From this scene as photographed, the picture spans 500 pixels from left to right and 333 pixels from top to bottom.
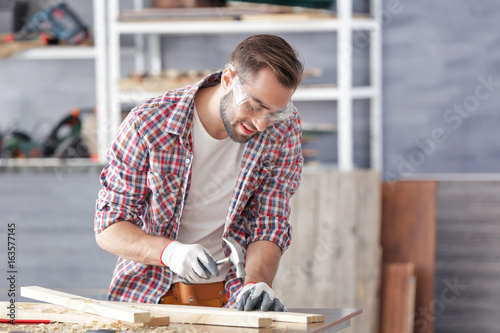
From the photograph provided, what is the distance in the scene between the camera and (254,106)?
1.90 meters

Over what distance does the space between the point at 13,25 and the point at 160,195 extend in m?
2.65

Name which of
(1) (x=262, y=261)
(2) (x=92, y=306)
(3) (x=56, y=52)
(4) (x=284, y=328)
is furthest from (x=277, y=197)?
(3) (x=56, y=52)

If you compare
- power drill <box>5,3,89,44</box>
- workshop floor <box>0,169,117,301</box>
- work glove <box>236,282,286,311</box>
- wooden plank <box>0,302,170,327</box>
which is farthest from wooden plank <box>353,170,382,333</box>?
wooden plank <box>0,302,170,327</box>

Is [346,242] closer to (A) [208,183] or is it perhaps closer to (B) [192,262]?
(A) [208,183]

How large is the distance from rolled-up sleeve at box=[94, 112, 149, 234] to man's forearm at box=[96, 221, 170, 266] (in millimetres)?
27

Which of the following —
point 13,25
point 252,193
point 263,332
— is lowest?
point 263,332

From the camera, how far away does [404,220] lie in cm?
389

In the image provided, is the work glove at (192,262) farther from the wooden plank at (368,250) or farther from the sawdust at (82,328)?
the wooden plank at (368,250)

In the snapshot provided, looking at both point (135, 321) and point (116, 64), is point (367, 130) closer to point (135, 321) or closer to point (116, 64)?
point (116, 64)

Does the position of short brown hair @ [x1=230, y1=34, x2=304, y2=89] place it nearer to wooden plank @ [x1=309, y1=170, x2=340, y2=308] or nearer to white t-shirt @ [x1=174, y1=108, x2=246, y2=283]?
white t-shirt @ [x1=174, y1=108, x2=246, y2=283]

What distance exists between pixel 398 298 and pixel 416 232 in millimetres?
387

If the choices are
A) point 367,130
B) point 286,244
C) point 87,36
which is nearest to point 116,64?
point 87,36

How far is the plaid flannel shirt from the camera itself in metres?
1.97

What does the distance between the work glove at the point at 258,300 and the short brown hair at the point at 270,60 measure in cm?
56
